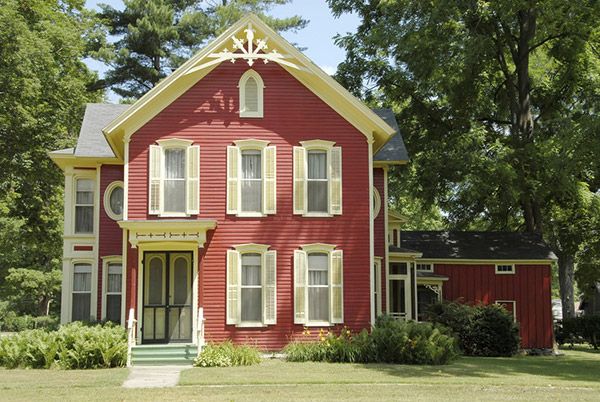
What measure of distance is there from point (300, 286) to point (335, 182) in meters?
3.18

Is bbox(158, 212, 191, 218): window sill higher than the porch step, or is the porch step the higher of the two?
bbox(158, 212, 191, 218): window sill

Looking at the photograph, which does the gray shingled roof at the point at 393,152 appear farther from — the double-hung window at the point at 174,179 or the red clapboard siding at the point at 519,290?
the double-hung window at the point at 174,179

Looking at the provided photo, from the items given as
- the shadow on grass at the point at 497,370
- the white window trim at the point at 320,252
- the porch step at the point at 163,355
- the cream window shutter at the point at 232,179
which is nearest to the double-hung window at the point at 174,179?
the cream window shutter at the point at 232,179

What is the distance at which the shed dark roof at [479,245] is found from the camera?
28.1 m

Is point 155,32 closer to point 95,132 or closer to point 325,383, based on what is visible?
point 95,132

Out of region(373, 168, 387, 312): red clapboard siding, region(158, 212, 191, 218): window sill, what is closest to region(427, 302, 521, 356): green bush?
region(373, 168, 387, 312): red clapboard siding

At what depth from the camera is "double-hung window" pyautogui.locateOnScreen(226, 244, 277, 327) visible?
21469 mm

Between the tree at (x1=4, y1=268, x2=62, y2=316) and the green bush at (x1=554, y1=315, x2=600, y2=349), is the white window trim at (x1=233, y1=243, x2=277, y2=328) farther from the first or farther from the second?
the tree at (x1=4, y1=268, x2=62, y2=316)

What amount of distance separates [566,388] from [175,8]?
36497mm

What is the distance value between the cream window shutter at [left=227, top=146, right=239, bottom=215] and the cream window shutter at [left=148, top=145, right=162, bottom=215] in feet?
6.37

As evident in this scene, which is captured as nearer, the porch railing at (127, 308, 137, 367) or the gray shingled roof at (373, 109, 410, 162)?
the porch railing at (127, 308, 137, 367)

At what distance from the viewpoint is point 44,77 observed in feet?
104

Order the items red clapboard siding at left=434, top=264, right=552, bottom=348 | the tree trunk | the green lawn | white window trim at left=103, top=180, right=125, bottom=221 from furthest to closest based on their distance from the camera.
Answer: the tree trunk
red clapboard siding at left=434, top=264, right=552, bottom=348
white window trim at left=103, top=180, right=125, bottom=221
the green lawn

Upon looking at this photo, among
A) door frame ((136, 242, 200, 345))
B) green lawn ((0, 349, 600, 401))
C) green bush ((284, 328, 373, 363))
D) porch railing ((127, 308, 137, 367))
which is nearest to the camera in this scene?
green lawn ((0, 349, 600, 401))
